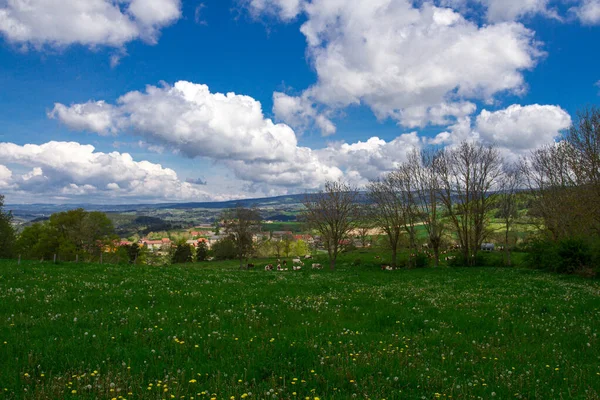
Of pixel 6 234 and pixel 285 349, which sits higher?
pixel 285 349

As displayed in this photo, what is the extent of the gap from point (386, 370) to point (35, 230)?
271 feet

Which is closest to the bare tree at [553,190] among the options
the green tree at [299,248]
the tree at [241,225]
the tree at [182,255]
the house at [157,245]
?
the tree at [241,225]

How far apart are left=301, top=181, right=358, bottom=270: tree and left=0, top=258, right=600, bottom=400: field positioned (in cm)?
3099

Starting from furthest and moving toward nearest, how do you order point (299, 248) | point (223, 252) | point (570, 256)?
point (299, 248) < point (223, 252) < point (570, 256)

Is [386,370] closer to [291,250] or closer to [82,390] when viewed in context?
[82,390]

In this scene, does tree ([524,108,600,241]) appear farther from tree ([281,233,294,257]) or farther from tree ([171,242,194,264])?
tree ([171,242,194,264])

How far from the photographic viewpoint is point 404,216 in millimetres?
43812

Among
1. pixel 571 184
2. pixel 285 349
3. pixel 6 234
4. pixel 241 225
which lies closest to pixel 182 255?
pixel 6 234

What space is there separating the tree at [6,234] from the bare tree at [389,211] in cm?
5646

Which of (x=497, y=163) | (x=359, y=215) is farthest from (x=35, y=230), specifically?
(x=497, y=163)

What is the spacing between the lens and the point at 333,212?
143 feet

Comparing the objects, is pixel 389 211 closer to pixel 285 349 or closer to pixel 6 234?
pixel 285 349

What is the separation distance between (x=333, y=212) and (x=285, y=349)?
121 feet

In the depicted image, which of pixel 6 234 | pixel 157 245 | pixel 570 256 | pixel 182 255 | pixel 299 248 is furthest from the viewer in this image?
pixel 157 245
